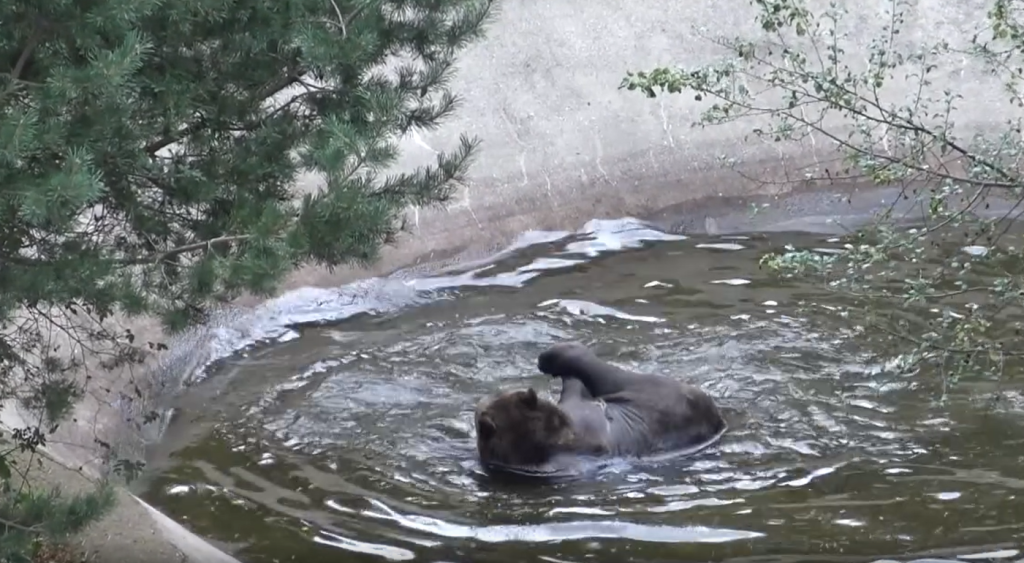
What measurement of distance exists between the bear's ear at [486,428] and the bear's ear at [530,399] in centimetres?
18

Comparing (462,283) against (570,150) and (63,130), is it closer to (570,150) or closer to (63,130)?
(570,150)

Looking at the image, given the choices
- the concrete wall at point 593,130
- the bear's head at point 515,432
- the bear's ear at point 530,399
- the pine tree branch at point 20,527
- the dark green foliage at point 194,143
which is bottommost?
the pine tree branch at point 20,527

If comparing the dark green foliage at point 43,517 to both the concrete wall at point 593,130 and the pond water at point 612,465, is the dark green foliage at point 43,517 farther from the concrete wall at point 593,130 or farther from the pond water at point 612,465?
the concrete wall at point 593,130

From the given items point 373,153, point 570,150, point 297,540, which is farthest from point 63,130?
point 570,150

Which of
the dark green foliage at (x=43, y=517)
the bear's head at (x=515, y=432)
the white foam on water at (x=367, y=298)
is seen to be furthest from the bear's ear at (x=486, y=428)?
the dark green foliage at (x=43, y=517)

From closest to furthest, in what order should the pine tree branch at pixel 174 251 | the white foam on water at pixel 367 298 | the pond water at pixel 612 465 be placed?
1. the pine tree branch at pixel 174 251
2. the pond water at pixel 612 465
3. the white foam on water at pixel 367 298

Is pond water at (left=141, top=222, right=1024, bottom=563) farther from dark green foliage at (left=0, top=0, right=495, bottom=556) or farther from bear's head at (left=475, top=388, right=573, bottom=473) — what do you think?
dark green foliage at (left=0, top=0, right=495, bottom=556)

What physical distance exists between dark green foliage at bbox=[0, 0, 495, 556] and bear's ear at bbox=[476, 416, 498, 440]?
5.94 ft

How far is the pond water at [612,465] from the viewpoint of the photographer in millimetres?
5277

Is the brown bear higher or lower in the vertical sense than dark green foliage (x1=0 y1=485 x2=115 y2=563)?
higher

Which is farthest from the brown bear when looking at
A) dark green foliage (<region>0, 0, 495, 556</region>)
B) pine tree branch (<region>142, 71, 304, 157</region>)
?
pine tree branch (<region>142, 71, 304, 157</region>)

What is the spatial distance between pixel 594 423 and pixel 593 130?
510 centimetres

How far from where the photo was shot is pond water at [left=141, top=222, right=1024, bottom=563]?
5277 mm

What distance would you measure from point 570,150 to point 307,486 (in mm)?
5514
